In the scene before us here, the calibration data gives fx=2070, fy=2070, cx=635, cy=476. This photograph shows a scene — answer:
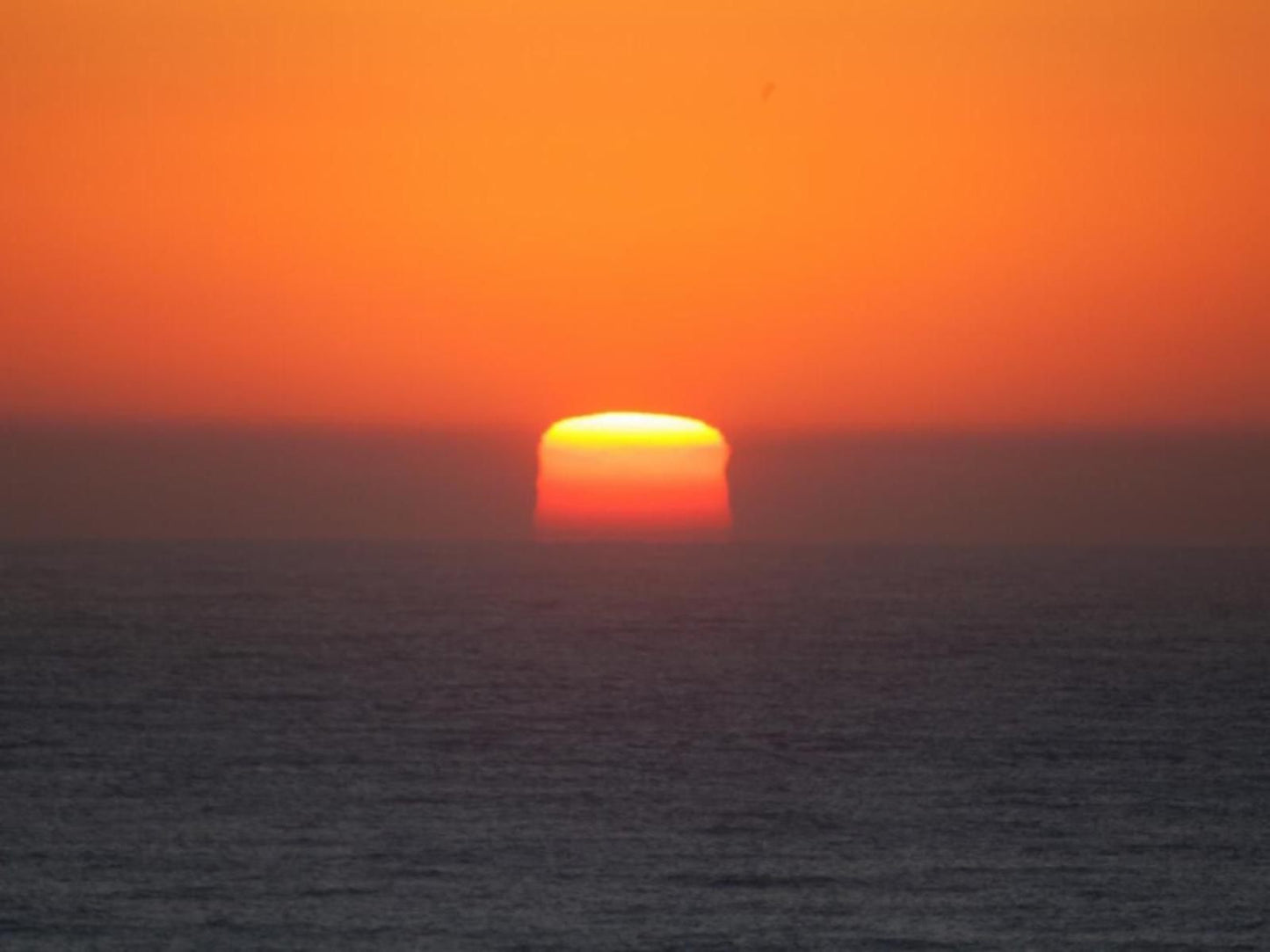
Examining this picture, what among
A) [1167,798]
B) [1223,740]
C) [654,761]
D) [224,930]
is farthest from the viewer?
[1223,740]

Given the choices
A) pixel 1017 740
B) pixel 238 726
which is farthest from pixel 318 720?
pixel 1017 740

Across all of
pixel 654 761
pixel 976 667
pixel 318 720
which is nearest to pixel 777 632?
pixel 976 667

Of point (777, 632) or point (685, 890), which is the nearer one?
point (685, 890)

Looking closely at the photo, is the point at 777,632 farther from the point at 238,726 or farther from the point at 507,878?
the point at 507,878

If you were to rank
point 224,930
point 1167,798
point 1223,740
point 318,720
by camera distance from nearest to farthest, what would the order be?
1. point 224,930
2. point 1167,798
3. point 1223,740
4. point 318,720

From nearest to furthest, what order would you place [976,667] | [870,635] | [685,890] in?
1. [685,890]
2. [976,667]
3. [870,635]

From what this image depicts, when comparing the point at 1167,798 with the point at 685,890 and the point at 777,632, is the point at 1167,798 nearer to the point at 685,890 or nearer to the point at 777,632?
the point at 685,890
